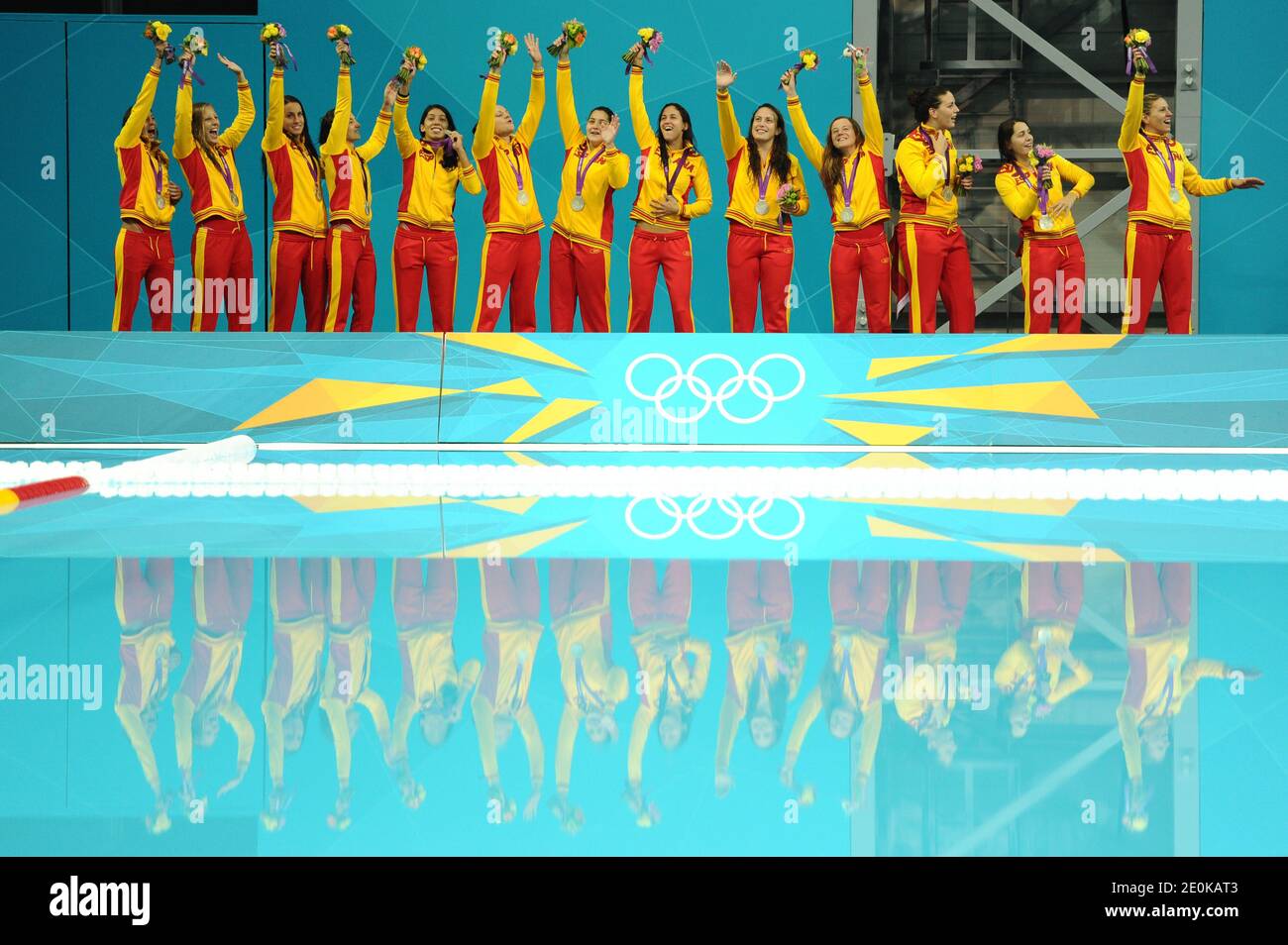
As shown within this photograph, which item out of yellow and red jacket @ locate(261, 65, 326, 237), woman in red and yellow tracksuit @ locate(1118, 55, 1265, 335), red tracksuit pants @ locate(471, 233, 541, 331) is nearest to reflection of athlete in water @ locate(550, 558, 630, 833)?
red tracksuit pants @ locate(471, 233, 541, 331)

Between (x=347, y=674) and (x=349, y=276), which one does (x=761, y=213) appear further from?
(x=347, y=674)

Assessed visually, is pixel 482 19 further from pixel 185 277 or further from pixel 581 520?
pixel 581 520

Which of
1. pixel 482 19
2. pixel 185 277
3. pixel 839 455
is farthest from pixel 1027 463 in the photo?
pixel 185 277

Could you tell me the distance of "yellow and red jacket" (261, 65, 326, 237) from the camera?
31.1ft

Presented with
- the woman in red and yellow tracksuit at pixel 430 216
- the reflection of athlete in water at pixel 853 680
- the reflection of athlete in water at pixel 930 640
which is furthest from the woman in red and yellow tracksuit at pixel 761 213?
the reflection of athlete in water at pixel 853 680

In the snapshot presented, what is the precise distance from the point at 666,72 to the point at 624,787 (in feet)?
37.8

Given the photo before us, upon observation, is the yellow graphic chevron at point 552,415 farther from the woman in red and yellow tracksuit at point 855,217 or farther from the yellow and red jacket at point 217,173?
the yellow and red jacket at point 217,173

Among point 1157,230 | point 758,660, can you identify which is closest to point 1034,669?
point 758,660

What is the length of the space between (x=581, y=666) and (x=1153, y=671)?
34.8 inches

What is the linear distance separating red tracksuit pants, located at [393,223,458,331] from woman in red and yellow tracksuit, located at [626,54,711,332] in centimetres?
144

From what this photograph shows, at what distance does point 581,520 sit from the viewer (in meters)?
4.25

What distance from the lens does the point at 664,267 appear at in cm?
909

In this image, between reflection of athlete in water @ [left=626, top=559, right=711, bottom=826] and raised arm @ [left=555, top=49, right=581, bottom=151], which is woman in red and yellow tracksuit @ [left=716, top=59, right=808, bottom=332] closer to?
raised arm @ [left=555, top=49, right=581, bottom=151]
